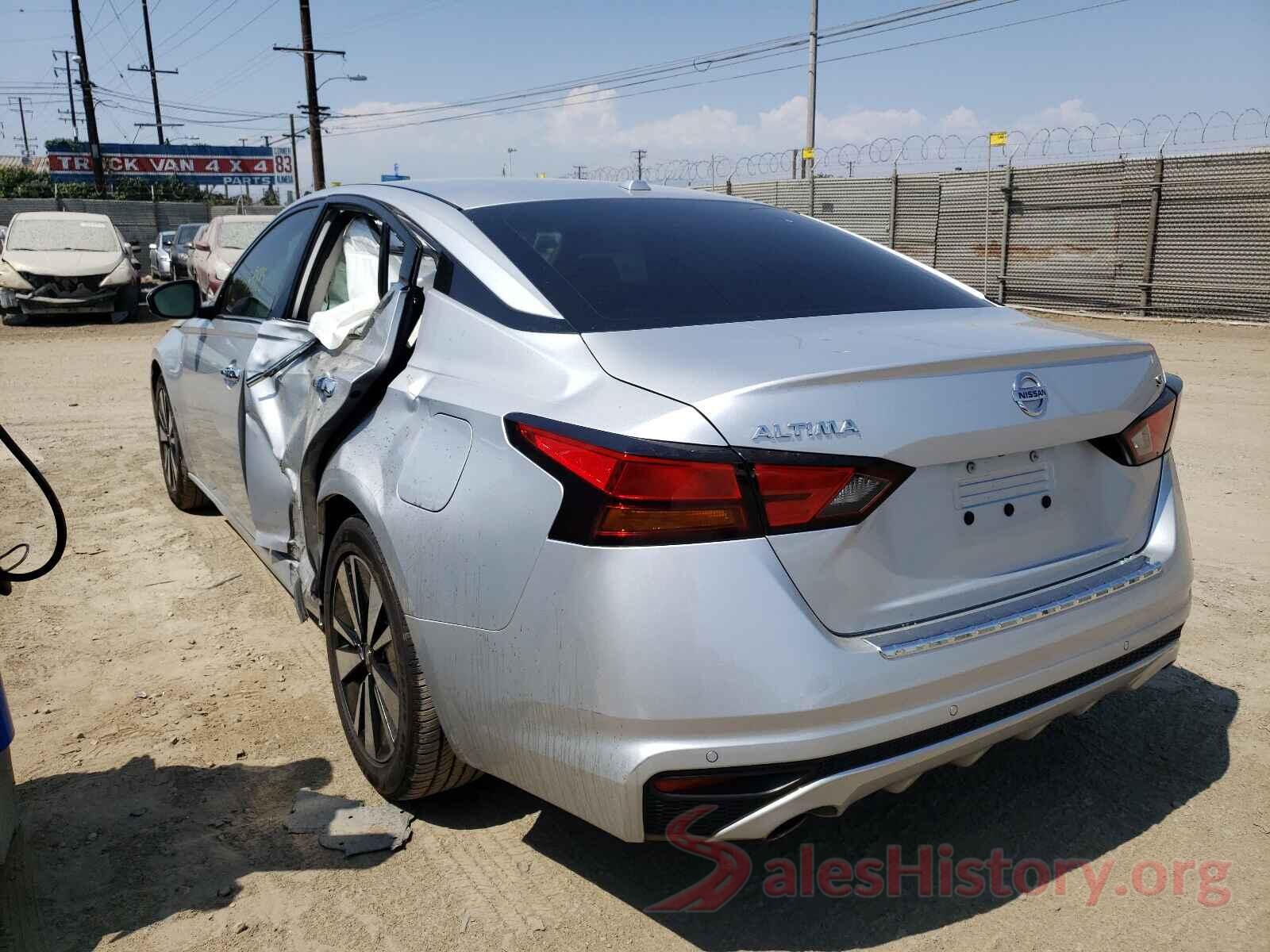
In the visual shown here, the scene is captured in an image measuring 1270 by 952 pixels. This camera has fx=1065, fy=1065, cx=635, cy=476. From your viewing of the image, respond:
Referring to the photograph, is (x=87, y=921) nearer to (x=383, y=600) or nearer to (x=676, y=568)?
(x=383, y=600)

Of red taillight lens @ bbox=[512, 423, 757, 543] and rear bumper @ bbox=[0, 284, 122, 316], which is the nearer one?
red taillight lens @ bbox=[512, 423, 757, 543]

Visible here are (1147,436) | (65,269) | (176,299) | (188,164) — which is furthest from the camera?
(188,164)

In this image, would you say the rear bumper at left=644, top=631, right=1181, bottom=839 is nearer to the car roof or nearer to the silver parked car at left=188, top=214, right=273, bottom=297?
the car roof

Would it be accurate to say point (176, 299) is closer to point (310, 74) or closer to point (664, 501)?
point (664, 501)

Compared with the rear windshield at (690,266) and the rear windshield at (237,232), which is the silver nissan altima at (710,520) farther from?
the rear windshield at (237,232)

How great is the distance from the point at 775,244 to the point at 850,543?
1374 millimetres

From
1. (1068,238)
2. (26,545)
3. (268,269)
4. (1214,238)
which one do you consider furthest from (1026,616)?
(1068,238)

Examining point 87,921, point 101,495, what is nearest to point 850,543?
point 87,921

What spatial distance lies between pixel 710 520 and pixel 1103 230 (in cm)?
1692

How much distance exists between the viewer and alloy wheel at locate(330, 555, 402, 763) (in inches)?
110

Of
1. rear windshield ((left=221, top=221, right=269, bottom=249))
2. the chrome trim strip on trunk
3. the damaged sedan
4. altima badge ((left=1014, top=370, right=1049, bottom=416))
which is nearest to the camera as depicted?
the chrome trim strip on trunk

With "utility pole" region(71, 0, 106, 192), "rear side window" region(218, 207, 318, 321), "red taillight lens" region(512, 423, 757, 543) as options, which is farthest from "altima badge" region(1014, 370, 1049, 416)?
"utility pole" region(71, 0, 106, 192)

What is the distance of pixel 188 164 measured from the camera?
6222 centimetres

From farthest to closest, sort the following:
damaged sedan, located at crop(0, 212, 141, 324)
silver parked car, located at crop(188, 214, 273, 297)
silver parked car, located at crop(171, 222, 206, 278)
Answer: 1. silver parked car, located at crop(171, 222, 206, 278)
2. damaged sedan, located at crop(0, 212, 141, 324)
3. silver parked car, located at crop(188, 214, 273, 297)
